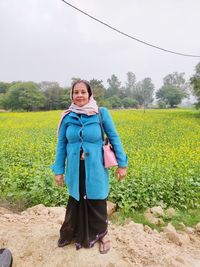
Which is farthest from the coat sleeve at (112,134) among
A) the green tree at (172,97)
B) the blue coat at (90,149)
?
the green tree at (172,97)

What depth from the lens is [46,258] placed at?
118 inches

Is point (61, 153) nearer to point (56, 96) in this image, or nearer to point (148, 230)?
point (148, 230)

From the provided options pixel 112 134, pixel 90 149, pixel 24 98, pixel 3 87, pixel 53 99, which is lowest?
pixel 53 99

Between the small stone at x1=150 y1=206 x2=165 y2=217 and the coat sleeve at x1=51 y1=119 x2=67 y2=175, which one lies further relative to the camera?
the small stone at x1=150 y1=206 x2=165 y2=217

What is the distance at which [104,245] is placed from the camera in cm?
307

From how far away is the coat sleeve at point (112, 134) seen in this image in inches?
114

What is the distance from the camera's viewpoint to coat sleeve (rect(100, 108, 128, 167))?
2891 millimetres

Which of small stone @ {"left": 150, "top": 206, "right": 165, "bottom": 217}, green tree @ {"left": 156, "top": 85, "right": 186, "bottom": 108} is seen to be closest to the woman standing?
small stone @ {"left": 150, "top": 206, "right": 165, "bottom": 217}

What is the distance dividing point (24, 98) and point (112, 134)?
5110 cm

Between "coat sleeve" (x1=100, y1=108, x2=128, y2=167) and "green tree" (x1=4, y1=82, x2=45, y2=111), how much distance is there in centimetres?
5001

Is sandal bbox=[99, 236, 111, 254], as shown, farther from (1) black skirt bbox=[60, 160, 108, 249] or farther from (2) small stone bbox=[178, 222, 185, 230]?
(2) small stone bbox=[178, 222, 185, 230]

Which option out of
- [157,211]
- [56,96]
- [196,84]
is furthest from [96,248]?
[56,96]

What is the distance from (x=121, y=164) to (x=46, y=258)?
123 centimetres

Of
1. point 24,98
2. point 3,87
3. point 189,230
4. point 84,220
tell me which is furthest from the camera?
point 3,87
